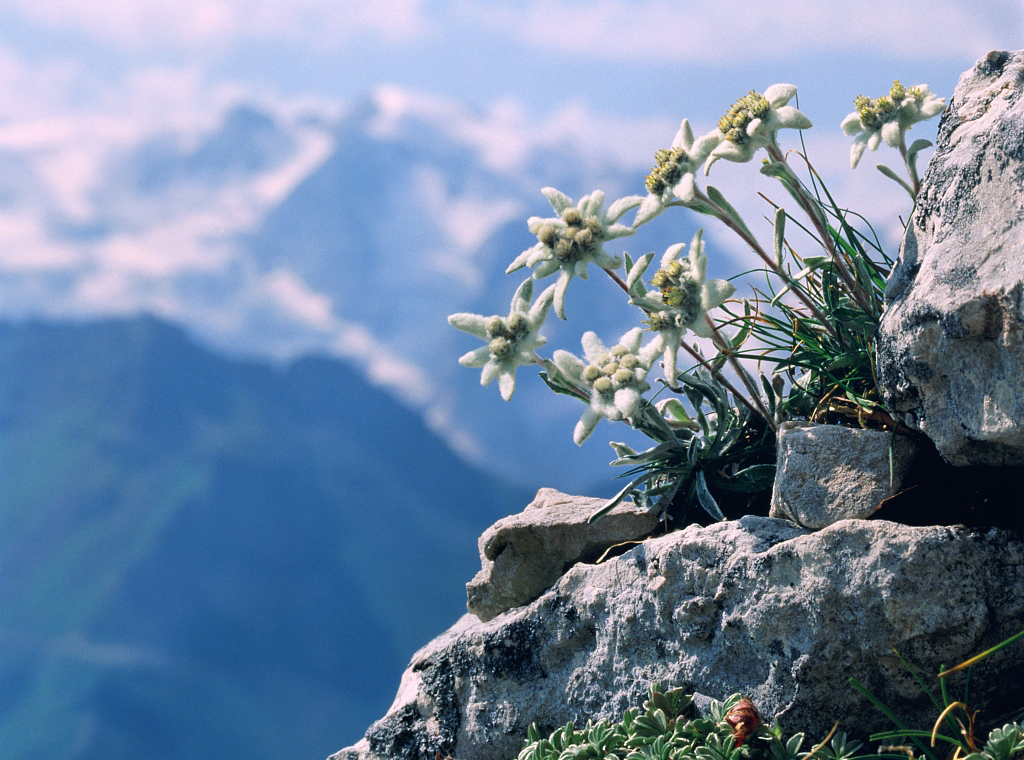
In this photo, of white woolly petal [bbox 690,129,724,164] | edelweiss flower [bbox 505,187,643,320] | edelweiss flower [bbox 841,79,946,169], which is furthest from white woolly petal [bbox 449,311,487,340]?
edelweiss flower [bbox 841,79,946,169]

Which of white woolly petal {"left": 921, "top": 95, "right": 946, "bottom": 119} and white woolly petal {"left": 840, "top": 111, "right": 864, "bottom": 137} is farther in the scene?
white woolly petal {"left": 840, "top": 111, "right": 864, "bottom": 137}

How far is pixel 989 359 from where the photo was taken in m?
2.42

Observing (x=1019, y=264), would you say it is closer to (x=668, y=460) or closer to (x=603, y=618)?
(x=668, y=460)

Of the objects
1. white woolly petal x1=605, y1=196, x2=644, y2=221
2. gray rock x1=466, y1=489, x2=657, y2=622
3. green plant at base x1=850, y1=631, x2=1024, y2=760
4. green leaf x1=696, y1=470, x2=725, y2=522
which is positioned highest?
white woolly petal x1=605, y1=196, x2=644, y2=221

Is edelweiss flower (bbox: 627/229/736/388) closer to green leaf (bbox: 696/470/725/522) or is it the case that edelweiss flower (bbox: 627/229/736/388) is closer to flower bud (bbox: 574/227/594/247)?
flower bud (bbox: 574/227/594/247)

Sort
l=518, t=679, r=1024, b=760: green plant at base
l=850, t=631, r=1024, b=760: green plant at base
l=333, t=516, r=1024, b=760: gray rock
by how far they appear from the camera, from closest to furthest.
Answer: l=850, t=631, r=1024, b=760: green plant at base, l=518, t=679, r=1024, b=760: green plant at base, l=333, t=516, r=1024, b=760: gray rock

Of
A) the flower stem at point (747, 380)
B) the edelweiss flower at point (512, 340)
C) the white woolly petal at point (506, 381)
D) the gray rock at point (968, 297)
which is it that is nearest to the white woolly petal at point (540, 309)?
the edelweiss flower at point (512, 340)

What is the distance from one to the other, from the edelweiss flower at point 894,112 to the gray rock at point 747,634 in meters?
1.41

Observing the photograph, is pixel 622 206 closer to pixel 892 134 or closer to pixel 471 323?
pixel 471 323

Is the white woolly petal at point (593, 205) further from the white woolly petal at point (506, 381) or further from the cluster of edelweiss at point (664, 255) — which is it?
the white woolly petal at point (506, 381)

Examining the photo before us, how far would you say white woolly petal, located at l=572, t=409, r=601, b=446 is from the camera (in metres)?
3.03

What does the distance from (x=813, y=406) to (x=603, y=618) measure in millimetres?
1161

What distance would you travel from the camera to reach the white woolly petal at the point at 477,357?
3223mm

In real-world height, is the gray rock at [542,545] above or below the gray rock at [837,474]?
above
